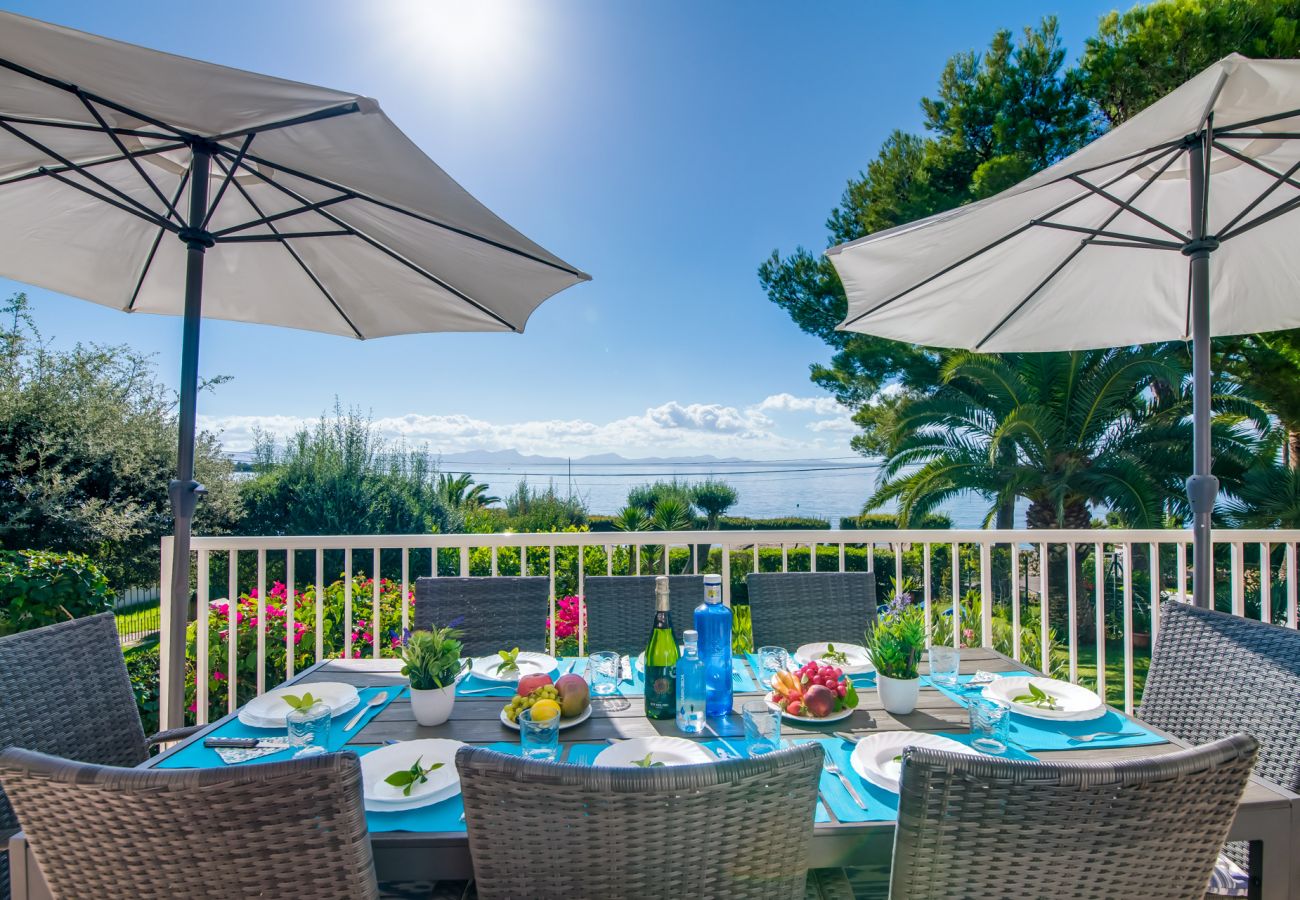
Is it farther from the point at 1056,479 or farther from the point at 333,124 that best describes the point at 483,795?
the point at 1056,479

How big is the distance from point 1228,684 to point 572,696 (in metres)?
1.63

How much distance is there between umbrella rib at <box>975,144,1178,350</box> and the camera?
226 centimetres

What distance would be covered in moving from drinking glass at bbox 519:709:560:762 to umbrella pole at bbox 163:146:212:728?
149 centimetres

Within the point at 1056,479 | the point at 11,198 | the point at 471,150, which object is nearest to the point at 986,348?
the point at 11,198

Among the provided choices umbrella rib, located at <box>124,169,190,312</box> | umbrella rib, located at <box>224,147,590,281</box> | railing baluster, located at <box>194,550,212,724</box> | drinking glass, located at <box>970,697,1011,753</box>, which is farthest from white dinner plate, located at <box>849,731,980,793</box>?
umbrella rib, located at <box>124,169,190,312</box>

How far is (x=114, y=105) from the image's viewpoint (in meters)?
1.47

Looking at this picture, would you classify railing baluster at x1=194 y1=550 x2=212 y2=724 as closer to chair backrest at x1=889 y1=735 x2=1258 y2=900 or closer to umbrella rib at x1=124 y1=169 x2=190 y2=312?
umbrella rib at x1=124 y1=169 x2=190 y2=312

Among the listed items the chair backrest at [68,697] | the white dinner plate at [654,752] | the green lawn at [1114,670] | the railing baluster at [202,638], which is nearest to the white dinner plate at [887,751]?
the white dinner plate at [654,752]

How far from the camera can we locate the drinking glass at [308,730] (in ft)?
4.30

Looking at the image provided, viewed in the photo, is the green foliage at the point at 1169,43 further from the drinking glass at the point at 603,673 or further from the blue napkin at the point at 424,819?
Result: the blue napkin at the point at 424,819

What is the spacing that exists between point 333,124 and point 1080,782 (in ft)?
6.89

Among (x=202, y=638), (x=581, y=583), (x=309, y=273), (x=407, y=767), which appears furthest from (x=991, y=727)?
(x=202, y=638)

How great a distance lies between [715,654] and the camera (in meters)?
1.60

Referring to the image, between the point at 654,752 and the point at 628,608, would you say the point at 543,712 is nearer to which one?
the point at 654,752
